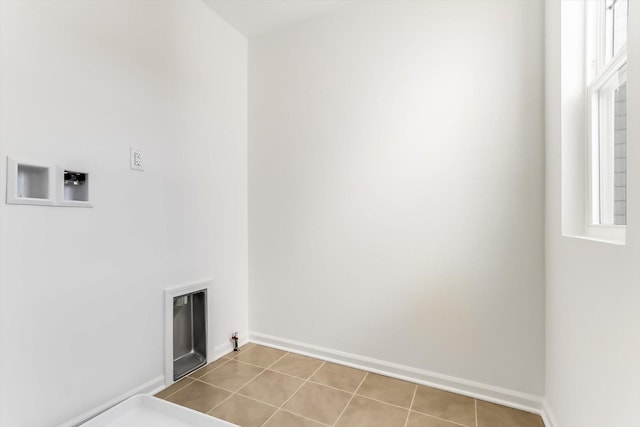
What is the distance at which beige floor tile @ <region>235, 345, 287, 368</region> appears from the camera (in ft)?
7.22

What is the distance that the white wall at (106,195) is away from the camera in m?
1.27

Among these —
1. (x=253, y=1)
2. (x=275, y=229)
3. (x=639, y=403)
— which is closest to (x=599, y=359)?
(x=639, y=403)

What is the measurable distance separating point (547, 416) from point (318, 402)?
120 centimetres

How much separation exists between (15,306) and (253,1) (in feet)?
7.32

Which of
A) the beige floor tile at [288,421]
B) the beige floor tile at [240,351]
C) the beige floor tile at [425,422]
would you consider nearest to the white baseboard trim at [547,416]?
the beige floor tile at [425,422]

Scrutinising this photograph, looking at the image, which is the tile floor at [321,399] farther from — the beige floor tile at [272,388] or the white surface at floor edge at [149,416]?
the white surface at floor edge at [149,416]

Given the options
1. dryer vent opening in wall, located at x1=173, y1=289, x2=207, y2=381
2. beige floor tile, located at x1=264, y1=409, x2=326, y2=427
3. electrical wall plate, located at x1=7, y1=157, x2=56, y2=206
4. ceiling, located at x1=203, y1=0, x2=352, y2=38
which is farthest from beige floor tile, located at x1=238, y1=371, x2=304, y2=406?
ceiling, located at x1=203, y1=0, x2=352, y2=38

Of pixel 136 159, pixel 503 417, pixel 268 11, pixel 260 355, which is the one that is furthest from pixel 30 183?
pixel 503 417

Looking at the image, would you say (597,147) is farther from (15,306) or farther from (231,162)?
(15,306)

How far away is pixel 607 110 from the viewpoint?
4.00ft

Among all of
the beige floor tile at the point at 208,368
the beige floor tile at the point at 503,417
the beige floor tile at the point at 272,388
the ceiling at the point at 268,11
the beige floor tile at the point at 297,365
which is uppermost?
the ceiling at the point at 268,11

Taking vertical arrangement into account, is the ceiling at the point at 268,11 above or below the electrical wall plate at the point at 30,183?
above

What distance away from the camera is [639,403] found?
2.45 feet

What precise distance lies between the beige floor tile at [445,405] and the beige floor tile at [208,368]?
132cm
